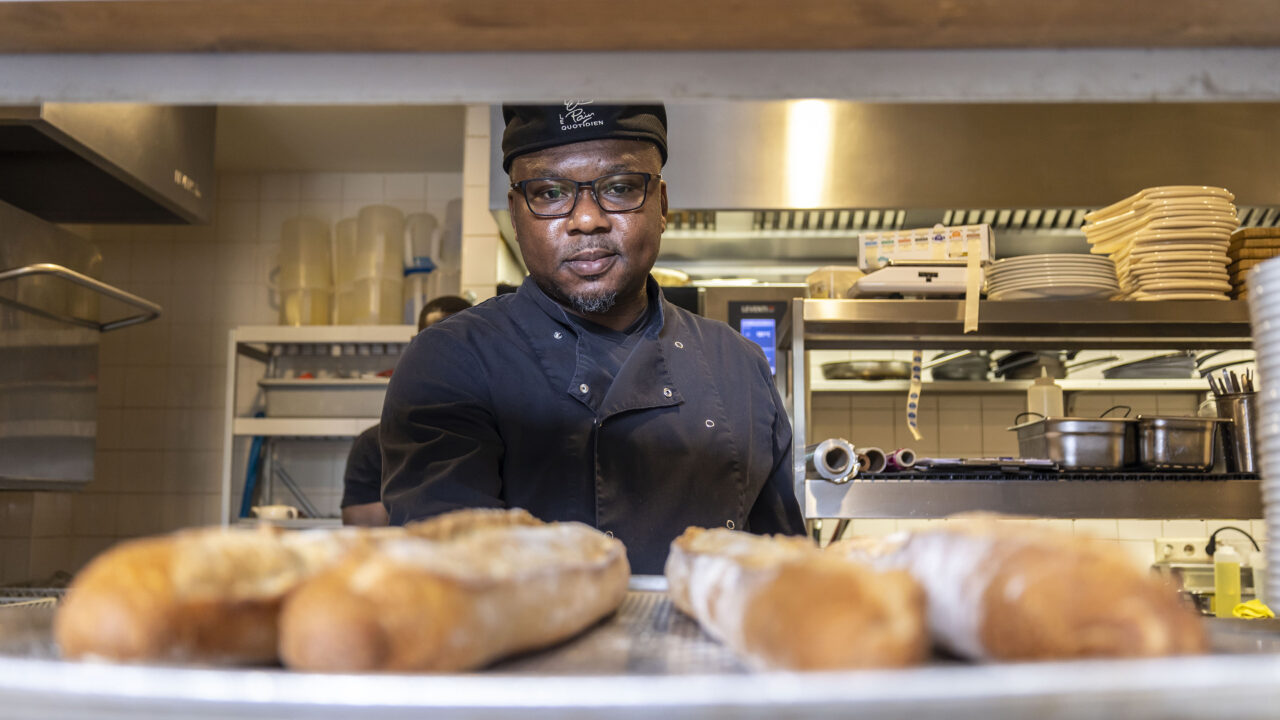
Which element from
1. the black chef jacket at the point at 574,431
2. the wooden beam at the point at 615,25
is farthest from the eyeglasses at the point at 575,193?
the wooden beam at the point at 615,25

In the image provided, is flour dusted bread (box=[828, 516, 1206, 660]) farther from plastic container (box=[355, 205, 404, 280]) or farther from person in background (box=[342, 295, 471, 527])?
plastic container (box=[355, 205, 404, 280])

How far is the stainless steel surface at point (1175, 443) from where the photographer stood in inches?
98.2

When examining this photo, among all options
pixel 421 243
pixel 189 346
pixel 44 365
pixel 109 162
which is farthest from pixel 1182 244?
pixel 189 346

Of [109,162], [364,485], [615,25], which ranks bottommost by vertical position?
[364,485]

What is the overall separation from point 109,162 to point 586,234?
1869 millimetres

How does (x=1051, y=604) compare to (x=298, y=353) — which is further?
(x=298, y=353)

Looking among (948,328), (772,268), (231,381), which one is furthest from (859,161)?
(231,381)

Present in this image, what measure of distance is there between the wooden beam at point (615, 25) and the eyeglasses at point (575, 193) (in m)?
0.88

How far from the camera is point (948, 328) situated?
2736mm

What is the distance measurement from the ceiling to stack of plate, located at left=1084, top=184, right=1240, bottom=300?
267 cm

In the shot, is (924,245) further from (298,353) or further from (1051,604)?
(298,353)

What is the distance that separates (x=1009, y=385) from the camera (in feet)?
13.2

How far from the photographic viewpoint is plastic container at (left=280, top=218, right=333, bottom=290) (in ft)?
14.7

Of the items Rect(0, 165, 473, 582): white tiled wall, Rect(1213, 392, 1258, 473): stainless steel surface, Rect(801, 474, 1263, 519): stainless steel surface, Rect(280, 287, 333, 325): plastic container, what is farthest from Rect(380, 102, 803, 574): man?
Rect(0, 165, 473, 582): white tiled wall
